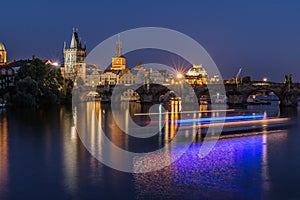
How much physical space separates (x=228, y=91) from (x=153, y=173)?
64011 mm

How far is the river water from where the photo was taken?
13805 millimetres

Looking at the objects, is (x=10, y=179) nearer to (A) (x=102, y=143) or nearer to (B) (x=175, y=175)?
(B) (x=175, y=175)

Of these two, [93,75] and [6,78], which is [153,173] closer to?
[6,78]

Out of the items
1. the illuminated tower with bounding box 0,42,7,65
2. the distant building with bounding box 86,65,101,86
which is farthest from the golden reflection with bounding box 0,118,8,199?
the distant building with bounding box 86,65,101,86

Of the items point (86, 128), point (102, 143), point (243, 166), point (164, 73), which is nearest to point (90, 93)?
point (164, 73)

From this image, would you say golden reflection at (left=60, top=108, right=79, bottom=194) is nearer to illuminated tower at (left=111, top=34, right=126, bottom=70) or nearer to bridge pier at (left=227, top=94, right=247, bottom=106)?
bridge pier at (left=227, top=94, right=247, bottom=106)

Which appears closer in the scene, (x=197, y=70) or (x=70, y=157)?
(x=70, y=157)

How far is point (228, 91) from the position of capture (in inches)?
3083

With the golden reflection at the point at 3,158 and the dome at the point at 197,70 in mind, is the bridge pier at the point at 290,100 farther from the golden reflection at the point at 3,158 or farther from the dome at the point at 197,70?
the dome at the point at 197,70

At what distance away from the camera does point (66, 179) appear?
15383 millimetres

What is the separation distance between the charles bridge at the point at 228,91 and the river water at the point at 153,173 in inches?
1908

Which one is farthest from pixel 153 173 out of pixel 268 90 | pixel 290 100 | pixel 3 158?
pixel 268 90

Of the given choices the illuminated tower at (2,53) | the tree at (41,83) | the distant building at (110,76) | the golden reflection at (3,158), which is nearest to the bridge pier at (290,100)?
the tree at (41,83)

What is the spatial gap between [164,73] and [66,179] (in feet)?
432
